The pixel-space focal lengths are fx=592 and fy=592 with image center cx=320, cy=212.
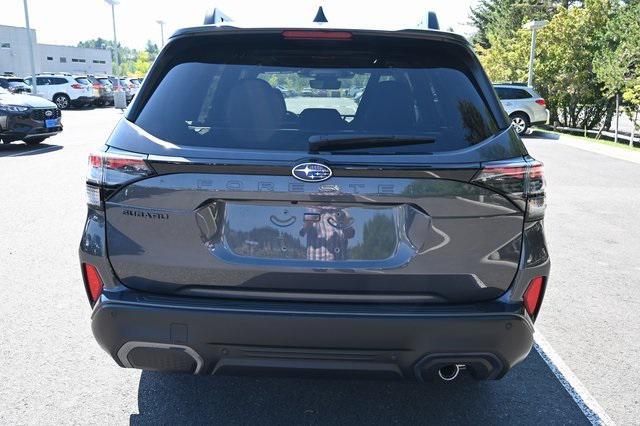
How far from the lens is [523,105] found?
21000 millimetres

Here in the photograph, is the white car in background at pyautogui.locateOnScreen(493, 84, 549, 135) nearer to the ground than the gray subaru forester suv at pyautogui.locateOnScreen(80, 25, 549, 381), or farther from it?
nearer to the ground

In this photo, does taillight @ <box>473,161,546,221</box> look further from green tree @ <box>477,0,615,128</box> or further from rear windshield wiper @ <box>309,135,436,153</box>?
green tree @ <box>477,0,615,128</box>

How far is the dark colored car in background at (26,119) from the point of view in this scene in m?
13.1

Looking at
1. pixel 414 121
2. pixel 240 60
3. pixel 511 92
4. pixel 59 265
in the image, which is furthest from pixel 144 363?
pixel 511 92

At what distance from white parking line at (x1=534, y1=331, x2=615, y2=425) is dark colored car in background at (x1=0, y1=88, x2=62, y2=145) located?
12597 mm

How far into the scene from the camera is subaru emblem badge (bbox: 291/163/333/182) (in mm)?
2234

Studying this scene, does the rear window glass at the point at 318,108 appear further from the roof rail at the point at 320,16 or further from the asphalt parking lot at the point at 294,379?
the asphalt parking lot at the point at 294,379

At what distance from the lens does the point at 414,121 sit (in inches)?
99.9

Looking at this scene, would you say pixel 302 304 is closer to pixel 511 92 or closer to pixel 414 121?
pixel 414 121

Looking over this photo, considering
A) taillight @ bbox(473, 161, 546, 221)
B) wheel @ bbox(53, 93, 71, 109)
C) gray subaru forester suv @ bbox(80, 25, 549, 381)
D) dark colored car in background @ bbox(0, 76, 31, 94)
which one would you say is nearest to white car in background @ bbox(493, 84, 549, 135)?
taillight @ bbox(473, 161, 546, 221)

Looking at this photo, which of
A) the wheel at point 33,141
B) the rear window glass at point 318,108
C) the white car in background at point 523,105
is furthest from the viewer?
the white car in background at point 523,105

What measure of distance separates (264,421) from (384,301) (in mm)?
1044

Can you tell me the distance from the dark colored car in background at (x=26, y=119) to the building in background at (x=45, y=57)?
54.7 meters

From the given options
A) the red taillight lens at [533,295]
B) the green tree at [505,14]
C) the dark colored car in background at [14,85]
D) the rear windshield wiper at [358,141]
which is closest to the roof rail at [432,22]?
the rear windshield wiper at [358,141]
